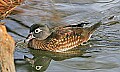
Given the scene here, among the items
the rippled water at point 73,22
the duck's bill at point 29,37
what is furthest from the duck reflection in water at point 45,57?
the duck's bill at point 29,37

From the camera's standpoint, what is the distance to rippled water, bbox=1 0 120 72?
8297mm

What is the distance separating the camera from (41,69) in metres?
8.28

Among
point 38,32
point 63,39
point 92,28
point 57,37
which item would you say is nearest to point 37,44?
point 38,32

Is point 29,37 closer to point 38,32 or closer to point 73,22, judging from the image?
point 38,32

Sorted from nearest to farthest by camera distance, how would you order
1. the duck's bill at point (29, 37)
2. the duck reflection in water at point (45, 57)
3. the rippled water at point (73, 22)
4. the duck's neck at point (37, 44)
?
1. the rippled water at point (73, 22)
2. the duck reflection in water at point (45, 57)
3. the duck's bill at point (29, 37)
4. the duck's neck at point (37, 44)

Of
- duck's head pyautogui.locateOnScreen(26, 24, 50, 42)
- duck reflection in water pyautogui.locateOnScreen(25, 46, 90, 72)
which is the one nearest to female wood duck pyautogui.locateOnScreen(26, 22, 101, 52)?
duck's head pyautogui.locateOnScreen(26, 24, 50, 42)

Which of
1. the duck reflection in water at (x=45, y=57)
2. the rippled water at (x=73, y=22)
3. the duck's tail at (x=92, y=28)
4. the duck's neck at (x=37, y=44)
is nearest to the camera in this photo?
the rippled water at (x=73, y=22)

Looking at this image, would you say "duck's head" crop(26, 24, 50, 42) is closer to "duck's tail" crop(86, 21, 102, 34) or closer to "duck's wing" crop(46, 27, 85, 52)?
"duck's wing" crop(46, 27, 85, 52)

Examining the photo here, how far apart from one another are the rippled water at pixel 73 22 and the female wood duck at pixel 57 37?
0.15 meters

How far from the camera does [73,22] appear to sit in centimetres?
1073

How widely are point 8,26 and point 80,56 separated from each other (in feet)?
7.28

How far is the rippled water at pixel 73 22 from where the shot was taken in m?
8.30

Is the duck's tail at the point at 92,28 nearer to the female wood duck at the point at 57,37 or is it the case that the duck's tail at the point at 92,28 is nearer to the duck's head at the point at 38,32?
the female wood duck at the point at 57,37

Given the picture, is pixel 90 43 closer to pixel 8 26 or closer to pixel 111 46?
pixel 111 46
